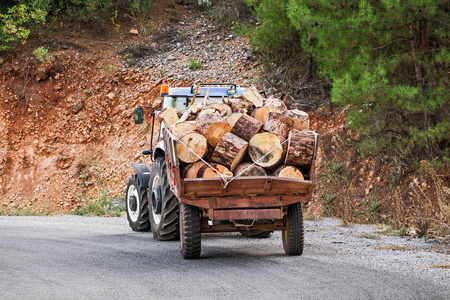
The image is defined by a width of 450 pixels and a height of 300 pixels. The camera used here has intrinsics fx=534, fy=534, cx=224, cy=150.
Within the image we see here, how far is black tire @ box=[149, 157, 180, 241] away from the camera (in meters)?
8.52

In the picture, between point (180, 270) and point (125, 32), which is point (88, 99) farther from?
point (180, 270)

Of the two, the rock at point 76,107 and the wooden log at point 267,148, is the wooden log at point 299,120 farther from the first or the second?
the rock at point 76,107

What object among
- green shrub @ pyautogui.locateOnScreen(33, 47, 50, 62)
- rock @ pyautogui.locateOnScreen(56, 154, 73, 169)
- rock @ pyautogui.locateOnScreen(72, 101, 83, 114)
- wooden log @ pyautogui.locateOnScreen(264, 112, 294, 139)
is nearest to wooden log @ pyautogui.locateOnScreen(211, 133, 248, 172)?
wooden log @ pyautogui.locateOnScreen(264, 112, 294, 139)

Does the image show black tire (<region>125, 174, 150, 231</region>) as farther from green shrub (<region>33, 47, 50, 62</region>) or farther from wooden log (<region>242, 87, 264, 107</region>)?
green shrub (<region>33, 47, 50, 62</region>)

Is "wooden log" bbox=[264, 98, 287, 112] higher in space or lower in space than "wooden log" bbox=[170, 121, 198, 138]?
higher

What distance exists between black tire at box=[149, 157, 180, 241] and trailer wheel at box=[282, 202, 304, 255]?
1.97 meters

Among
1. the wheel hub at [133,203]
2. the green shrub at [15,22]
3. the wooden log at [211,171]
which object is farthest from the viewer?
the green shrub at [15,22]

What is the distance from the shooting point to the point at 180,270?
646cm

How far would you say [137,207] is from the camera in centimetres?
Answer: 1118

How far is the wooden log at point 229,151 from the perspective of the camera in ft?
22.9

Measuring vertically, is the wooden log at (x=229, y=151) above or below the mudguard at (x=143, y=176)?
above

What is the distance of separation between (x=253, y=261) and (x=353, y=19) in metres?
6.01

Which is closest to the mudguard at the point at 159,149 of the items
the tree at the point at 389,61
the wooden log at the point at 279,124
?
the wooden log at the point at 279,124

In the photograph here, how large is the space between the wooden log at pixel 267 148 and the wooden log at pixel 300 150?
13 centimetres
